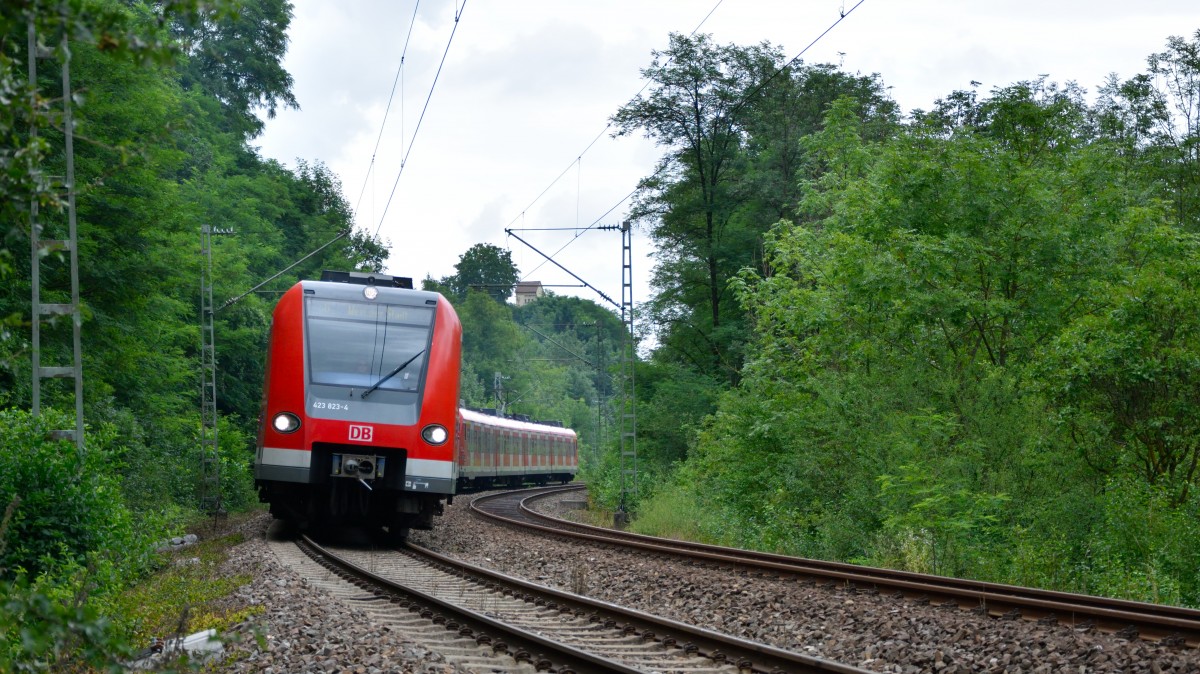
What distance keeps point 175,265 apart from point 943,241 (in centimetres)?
1509

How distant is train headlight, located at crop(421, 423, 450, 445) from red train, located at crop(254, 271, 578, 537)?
0.01 metres

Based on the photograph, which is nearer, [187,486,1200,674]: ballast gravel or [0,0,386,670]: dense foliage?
[0,0,386,670]: dense foliage

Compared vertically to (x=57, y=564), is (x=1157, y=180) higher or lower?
higher

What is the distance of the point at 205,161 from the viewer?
4856 cm

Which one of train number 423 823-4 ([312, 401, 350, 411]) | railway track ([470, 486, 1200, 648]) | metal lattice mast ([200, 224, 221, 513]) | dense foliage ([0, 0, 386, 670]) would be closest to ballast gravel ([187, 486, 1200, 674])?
railway track ([470, 486, 1200, 648])

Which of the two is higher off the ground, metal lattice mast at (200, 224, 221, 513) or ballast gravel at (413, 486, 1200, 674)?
metal lattice mast at (200, 224, 221, 513)

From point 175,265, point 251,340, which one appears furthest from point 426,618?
point 251,340

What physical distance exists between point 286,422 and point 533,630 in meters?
6.89

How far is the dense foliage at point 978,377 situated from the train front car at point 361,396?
5681 millimetres

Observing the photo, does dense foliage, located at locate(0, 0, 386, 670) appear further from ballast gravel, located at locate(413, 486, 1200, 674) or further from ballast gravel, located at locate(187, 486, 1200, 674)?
ballast gravel, located at locate(413, 486, 1200, 674)

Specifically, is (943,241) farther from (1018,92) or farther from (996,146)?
(1018,92)

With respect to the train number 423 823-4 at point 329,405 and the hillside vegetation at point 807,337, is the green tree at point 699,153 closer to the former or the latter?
the hillside vegetation at point 807,337

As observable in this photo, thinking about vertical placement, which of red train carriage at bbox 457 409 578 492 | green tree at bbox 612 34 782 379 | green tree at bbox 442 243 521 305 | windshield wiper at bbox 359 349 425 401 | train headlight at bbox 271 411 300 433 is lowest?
red train carriage at bbox 457 409 578 492

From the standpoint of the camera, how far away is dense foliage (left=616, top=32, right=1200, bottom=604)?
1389 centimetres
